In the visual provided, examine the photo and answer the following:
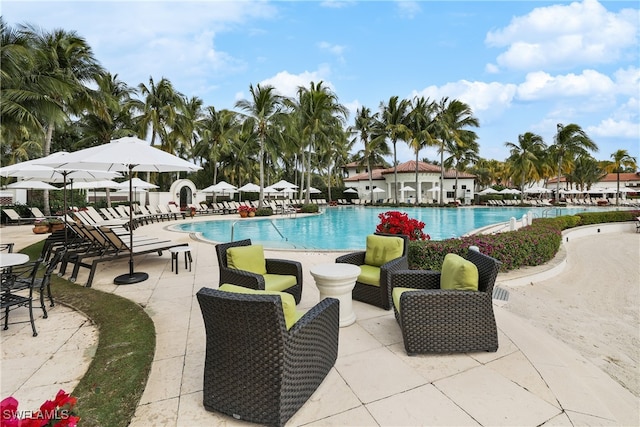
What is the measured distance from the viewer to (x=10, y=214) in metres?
15.9

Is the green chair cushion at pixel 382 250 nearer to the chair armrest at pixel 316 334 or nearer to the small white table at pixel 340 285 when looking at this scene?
the small white table at pixel 340 285

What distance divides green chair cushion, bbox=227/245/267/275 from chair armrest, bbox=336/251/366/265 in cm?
110


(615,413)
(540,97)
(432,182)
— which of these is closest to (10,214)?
(615,413)

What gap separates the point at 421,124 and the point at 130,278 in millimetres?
29844

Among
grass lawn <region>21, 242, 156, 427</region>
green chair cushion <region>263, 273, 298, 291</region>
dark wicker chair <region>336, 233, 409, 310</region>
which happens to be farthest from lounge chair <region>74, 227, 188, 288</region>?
dark wicker chair <region>336, 233, 409, 310</region>

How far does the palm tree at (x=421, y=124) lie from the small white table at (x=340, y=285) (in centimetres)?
2868

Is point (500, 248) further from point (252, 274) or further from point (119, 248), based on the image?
point (119, 248)

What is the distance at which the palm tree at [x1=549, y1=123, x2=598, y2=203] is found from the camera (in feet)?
101

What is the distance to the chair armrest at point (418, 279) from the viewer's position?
12.6ft

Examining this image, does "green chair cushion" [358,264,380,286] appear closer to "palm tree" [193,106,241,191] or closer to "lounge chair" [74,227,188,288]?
"lounge chair" [74,227,188,288]

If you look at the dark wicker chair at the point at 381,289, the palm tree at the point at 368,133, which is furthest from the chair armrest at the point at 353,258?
the palm tree at the point at 368,133

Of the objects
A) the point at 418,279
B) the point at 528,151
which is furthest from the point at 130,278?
the point at 528,151

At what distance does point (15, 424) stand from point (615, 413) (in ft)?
11.3

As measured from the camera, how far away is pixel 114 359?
3.00 meters
